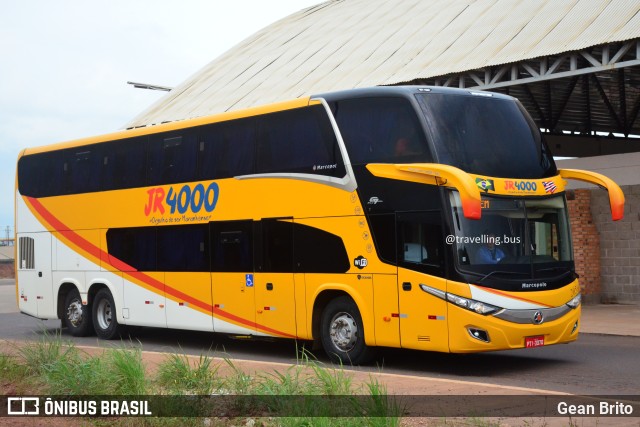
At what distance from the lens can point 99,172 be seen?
1998cm

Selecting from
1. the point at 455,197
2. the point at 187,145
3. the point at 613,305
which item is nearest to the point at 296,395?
the point at 455,197

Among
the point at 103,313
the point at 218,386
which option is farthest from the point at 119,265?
the point at 218,386

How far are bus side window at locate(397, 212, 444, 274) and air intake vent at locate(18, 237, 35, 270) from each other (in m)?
10.9

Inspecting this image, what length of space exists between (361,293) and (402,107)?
2.72m

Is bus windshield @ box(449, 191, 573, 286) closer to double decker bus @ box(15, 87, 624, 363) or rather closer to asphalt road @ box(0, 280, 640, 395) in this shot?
double decker bus @ box(15, 87, 624, 363)

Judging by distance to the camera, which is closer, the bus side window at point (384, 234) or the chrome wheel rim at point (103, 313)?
the bus side window at point (384, 234)

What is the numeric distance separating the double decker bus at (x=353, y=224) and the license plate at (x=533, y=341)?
29mm

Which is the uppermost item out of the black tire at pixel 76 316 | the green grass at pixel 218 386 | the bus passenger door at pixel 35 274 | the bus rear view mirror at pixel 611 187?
the bus rear view mirror at pixel 611 187

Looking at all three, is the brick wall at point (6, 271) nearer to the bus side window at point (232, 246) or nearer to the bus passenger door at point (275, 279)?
the bus side window at point (232, 246)

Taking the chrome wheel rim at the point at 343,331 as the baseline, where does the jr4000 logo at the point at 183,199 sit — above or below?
above

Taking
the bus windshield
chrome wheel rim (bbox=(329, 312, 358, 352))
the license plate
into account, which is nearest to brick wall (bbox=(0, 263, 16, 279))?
chrome wheel rim (bbox=(329, 312, 358, 352))

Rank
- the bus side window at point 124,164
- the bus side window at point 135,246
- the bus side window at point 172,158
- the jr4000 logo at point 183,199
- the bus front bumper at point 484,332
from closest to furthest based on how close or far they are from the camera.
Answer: the bus front bumper at point 484,332 → the jr4000 logo at point 183,199 → the bus side window at point 172,158 → the bus side window at point 135,246 → the bus side window at point 124,164

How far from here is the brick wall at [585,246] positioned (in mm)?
24078

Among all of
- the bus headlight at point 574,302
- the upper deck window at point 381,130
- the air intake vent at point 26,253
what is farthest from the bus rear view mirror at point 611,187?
the air intake vent at point 26,253
